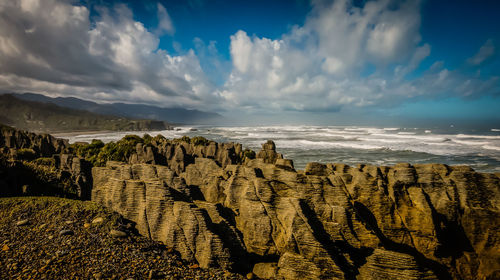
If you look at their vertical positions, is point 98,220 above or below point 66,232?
above

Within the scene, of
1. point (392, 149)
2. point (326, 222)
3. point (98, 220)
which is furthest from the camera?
point (392, 149)

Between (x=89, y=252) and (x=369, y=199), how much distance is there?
9.87 m

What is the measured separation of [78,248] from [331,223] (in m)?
7.86

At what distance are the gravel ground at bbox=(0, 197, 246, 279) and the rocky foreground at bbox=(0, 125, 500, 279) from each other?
48 centimetres

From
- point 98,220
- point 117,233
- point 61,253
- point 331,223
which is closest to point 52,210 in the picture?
point 98,220

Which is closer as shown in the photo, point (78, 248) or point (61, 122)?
point (78, 248)

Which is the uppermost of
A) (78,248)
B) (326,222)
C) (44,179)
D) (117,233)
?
(44,179)

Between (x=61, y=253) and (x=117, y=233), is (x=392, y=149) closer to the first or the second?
(x=117, y=233)

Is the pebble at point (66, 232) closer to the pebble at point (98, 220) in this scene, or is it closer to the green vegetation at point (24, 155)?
the pebble at point (98, 220)

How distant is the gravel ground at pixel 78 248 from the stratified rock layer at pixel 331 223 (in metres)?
0.48

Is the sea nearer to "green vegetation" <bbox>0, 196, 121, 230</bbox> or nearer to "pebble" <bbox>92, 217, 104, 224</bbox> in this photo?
"green vegetation" <bbox>0, 196, 121, 230</bbox>

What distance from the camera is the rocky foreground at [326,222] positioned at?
19.1 ft

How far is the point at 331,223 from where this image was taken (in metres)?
6.42

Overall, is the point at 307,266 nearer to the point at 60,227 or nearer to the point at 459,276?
the point at 459,276
